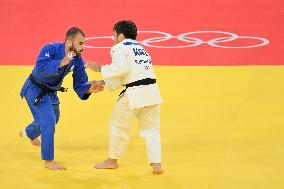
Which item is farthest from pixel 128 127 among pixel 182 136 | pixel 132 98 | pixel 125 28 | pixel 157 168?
pixel 182 136

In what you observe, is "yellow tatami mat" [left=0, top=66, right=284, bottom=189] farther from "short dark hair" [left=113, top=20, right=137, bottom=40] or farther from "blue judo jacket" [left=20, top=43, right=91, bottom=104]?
"short dark hair" [left=113, top=20, right=137, bottom=40]

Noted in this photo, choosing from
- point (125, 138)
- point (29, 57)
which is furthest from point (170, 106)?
point (29, 57)

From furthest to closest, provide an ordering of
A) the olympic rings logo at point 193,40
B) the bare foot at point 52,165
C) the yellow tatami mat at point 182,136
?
the olympic rings logo at point 193,40 < the bare foot at point 52,165 < the yellow tatami mat at point 182,136

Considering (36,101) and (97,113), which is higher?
(36,101)

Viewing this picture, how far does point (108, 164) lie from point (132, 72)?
39.3 inches

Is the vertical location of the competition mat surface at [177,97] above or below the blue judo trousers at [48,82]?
below

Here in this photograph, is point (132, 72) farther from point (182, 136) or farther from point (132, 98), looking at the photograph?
point (182, 136)

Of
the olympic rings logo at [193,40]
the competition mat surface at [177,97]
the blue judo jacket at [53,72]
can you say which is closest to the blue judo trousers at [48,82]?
the blue judo jacket at [53,72]

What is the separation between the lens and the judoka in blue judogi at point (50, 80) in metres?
8.01

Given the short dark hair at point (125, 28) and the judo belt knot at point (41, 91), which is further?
the judo belt knot at point (41, 91)

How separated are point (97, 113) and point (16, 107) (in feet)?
3.33

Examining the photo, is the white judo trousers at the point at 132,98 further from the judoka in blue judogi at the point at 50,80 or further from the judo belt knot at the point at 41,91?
the judo belt knot at the point at 41,91

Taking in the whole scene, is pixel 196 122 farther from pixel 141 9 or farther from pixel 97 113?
pixel 141 9

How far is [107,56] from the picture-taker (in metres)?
11.7
